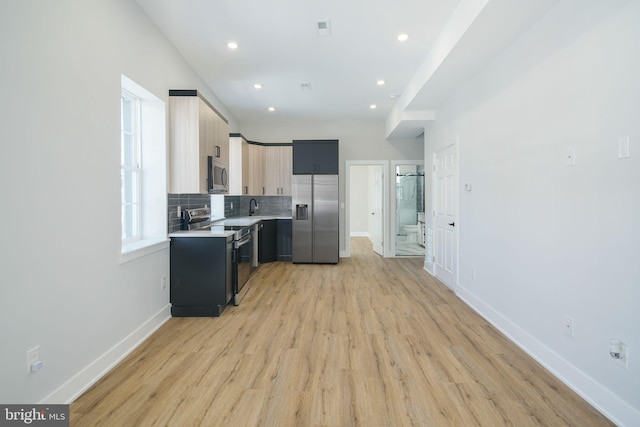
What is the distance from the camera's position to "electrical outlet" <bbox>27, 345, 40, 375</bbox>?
1.70 metres

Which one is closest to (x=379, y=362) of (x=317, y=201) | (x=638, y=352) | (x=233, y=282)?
(x=638, y=352)

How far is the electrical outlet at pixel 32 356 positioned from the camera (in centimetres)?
170

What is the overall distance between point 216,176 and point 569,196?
134 inches

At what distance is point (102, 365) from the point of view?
229 cm

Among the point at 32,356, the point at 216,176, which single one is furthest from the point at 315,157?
the point at 32,356

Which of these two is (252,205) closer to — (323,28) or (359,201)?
(323,28)

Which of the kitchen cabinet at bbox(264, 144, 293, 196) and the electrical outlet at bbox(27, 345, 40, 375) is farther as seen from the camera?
the kitchen cabinet at bbox(264, 144, 293, 196)

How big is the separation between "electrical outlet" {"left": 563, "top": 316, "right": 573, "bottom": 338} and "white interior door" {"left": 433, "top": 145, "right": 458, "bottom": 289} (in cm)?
206

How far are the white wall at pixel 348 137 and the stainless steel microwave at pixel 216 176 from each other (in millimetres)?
2856

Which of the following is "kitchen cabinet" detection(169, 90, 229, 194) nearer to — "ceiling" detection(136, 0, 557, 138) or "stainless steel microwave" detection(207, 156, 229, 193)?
"stainless steel microwave" detection(207, 156, 229, 193)

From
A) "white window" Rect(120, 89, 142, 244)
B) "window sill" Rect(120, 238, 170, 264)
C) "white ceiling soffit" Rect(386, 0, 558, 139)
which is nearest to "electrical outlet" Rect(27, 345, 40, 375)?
"window sill" Rect(120, 238, 170, 264)

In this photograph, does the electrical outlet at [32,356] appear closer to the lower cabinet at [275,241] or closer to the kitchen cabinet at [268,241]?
the kitchen cabinet at [268,241]

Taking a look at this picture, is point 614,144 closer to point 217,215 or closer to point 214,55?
point 214,55

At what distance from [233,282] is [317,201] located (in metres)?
2.85
